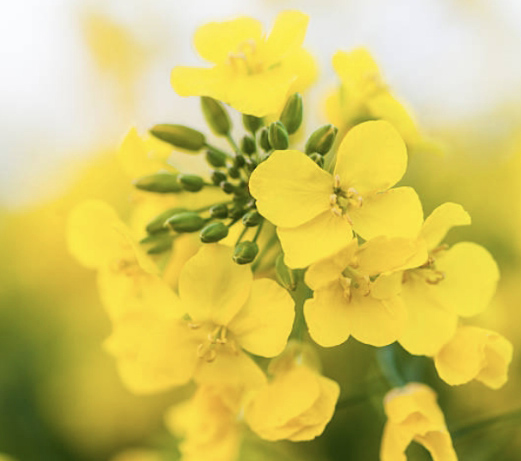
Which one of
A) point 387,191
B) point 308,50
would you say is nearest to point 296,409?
point 387,191

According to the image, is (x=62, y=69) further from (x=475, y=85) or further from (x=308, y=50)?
(x=308, y=50)

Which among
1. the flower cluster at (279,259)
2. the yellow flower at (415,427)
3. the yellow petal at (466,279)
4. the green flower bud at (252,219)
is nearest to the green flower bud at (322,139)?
the flower cluster at (279,259)

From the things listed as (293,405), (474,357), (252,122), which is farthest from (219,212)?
(474,357)

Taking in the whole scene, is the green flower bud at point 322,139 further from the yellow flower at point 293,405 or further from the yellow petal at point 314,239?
the yellow flower at point 293,405

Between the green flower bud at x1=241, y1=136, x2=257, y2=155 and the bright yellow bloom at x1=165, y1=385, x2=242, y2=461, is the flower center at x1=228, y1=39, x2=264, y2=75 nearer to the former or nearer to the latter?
the green flower bud at x1=241, y1=136, x2=257, y2=155

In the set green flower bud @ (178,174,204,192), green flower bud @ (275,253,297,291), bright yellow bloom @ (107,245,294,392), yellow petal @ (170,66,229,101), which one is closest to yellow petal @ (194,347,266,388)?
bright yellow bloom @ (107,245,294,392)

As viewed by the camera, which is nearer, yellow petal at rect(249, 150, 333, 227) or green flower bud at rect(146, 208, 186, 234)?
yellow petal at rect(249, 150, 333, 227)

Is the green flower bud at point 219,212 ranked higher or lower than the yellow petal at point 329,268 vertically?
higher

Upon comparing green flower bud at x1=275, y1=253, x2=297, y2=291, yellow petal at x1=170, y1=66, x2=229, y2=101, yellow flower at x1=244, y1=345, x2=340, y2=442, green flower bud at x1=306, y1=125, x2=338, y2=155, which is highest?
yellow petal at x1=170, y1=66, x2=229, y2=101
